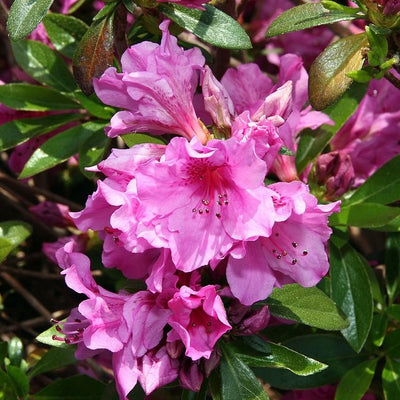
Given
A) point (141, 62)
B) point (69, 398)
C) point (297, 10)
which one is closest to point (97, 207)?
point (141, 62)

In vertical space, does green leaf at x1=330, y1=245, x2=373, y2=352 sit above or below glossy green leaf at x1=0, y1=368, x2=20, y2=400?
above

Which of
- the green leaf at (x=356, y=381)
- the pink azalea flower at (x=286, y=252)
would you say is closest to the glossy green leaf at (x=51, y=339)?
the pink azalea flower at (x=286, y=252)

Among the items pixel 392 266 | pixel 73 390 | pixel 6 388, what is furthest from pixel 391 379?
pixel 6 388

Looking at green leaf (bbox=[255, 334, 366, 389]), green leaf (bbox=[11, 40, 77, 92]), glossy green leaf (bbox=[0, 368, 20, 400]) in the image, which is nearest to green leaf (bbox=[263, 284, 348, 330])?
green leaf (bbox=[255, 334, 366, 389])

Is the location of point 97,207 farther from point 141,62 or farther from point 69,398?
point 69,398

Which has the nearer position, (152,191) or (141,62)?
(152,191)

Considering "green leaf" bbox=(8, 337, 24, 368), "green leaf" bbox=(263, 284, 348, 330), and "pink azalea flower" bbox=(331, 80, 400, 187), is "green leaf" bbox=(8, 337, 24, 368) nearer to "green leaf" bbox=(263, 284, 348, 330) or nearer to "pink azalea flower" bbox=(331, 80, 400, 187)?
"green leaf" bbox=(263, 284, 348, 330)

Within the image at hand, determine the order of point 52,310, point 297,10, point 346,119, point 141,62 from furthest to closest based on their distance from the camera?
point 52,310 → point 346,119 → point 297,10 → point 141,62

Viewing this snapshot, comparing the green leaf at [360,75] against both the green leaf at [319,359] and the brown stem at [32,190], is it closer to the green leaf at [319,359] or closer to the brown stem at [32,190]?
the green leaf at [319,359]
